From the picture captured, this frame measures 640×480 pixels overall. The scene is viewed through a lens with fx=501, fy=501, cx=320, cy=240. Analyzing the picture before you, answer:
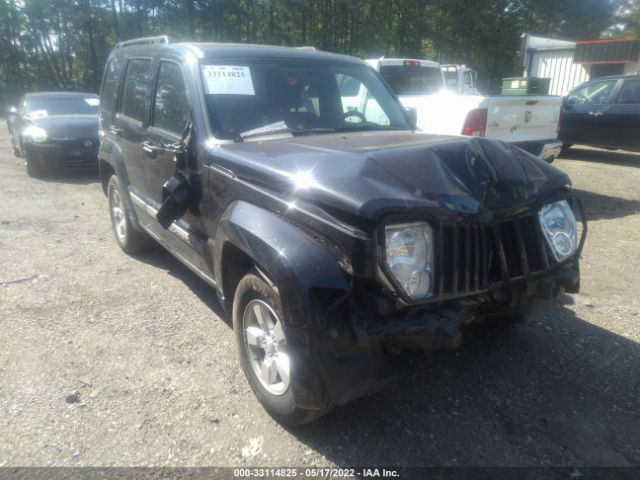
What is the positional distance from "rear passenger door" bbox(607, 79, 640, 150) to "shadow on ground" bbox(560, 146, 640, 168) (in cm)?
56

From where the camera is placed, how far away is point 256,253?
2525mm

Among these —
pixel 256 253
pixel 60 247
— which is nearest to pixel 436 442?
pixel 256 253

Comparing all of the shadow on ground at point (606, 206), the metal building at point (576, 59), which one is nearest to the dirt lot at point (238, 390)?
the shadow on ground at point (606, 206)

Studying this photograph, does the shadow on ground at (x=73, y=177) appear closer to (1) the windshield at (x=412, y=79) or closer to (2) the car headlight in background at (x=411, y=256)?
(1) the windshield at (x=412, y=79)

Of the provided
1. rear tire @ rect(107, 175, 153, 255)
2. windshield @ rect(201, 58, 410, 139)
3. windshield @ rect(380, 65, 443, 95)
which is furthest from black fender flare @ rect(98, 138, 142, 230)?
windshield @ rect(380, 65, 443, 95)

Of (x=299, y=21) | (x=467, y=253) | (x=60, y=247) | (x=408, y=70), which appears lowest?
(x=60, y=247)

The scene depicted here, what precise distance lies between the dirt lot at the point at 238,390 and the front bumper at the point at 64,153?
4.86 metres

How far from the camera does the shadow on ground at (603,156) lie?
1110cm

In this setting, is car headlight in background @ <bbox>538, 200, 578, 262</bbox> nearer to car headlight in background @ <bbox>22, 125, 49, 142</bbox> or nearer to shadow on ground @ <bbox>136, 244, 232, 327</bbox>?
shadow on ground @ <bbox>136, 244, 232, 327</bbox>

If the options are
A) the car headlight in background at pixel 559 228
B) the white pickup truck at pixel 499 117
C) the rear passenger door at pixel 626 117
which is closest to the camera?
the car headlight in background at pixel 559 228

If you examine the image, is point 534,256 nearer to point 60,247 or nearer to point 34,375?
point 34,375

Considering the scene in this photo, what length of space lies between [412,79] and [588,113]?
3967 millimetres

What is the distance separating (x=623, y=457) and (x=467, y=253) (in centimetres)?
133

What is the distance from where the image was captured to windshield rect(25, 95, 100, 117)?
995cm
